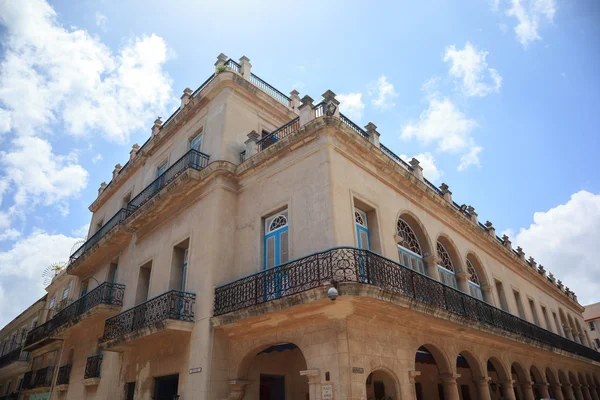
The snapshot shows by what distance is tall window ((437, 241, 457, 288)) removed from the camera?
13508 mm

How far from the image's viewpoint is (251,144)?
1228 cm

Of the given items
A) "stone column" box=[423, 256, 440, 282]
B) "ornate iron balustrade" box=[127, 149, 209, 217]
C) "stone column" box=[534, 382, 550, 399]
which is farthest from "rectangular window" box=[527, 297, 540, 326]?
"ornate iron balustrade" box=[127, 149, 209, 217]

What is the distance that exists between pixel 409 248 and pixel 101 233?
1293 centimetres

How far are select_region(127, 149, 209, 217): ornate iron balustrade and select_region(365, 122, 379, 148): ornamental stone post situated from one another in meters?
5.02

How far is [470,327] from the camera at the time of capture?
36.1 ft

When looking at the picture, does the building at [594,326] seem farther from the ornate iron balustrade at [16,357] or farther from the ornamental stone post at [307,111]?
the ornate iron balustrade at [16,357]

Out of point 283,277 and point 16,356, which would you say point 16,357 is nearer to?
point 16,356

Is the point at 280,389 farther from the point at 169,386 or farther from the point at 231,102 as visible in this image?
the point at 231,102

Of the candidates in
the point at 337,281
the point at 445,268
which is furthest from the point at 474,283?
the point at 337,281

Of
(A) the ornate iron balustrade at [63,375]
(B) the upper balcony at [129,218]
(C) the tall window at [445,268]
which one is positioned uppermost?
(B) the upper balcony at [129,218]

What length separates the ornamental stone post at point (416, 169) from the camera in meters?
13.8

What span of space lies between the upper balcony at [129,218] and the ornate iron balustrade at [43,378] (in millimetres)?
4361

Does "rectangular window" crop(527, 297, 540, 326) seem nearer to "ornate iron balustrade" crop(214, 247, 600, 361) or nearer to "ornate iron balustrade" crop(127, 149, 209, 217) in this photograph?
"ornate iron balustrade" crop(214, 247, 600, 361)

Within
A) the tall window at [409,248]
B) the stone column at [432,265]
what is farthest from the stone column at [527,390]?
the tall window at [409,248]
